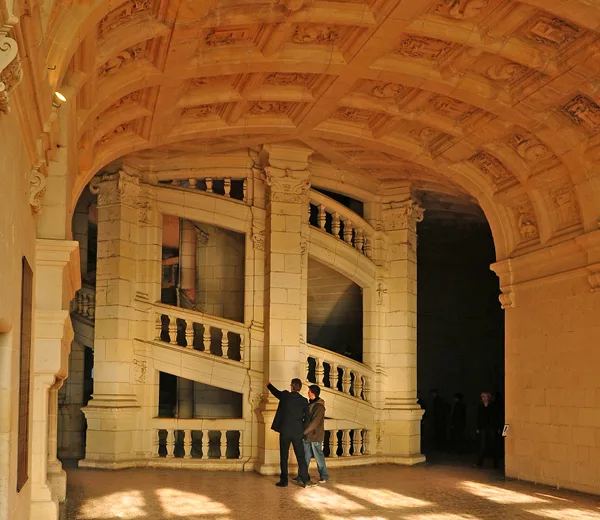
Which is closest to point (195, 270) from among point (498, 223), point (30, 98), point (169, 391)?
point (169, 391)

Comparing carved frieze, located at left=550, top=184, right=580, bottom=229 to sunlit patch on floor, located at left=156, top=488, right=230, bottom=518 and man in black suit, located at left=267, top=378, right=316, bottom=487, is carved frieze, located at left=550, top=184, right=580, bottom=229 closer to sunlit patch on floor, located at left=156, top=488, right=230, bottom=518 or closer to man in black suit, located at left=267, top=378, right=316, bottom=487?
man in black suit, located at left=267, top=378, right=316, bottom=487

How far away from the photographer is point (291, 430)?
11.3 metres

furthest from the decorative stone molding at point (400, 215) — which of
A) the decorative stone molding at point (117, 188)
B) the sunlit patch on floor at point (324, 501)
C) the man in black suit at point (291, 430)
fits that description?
the sunlit patch on floor at point (324, 501)

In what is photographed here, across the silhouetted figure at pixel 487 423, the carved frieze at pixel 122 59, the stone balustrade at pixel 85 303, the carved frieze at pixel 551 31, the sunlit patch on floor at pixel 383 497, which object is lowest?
the sunlit patch on floor at pixel 383 497

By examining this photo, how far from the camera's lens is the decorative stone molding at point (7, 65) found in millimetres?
3906

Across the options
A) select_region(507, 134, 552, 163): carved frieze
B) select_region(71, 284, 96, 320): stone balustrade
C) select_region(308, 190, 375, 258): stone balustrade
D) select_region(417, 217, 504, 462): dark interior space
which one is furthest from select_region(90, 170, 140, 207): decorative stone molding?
select_region(417, 217, 504, 462): dark interior space

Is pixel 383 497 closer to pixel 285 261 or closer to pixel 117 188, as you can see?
pixel 285 261

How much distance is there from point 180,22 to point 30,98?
355cm

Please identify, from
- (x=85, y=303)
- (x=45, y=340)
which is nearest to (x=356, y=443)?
(x=85, y=303)

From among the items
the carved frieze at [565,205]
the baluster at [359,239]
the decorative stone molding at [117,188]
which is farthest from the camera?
the baluster at [359,239]

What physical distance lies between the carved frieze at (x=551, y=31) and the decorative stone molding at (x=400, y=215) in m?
6.04

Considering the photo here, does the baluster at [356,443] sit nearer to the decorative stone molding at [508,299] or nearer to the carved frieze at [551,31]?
the decorative stone molding at [508,299]

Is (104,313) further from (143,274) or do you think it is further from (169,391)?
(169,391)

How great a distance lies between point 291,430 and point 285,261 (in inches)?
118
